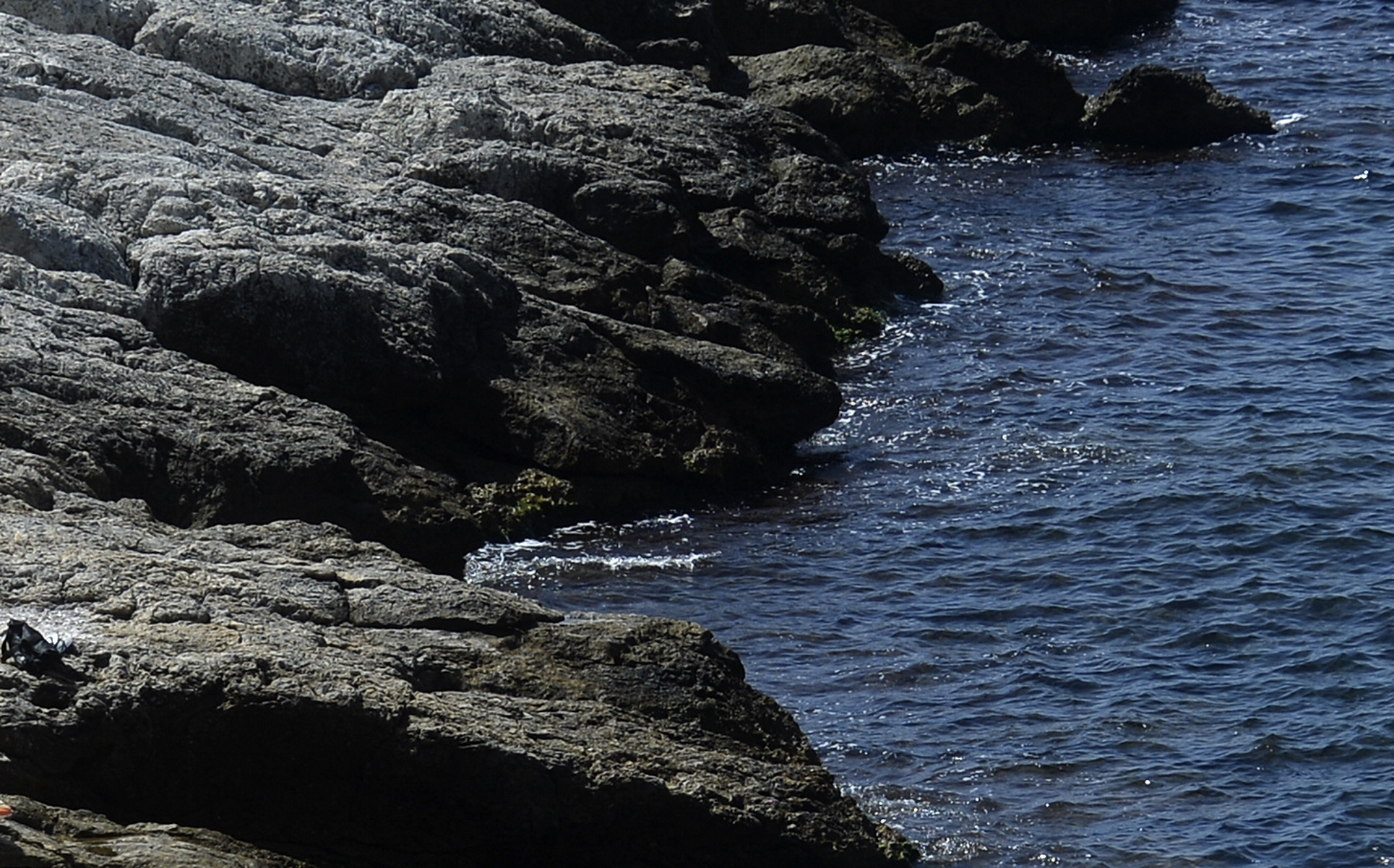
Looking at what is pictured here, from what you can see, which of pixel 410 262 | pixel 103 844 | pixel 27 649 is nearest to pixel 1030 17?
pixel 410 262

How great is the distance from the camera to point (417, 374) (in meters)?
21.7

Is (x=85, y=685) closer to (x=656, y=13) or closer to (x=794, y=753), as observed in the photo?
(x=794, y=753)

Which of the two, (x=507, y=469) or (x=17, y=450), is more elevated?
(x=17, y=450)

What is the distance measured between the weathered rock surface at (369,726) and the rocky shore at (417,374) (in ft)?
0.11

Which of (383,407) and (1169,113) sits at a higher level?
(1169,113)

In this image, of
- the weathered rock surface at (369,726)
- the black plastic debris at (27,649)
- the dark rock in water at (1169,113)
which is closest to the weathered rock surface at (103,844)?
the weathered rock surface at (369,726)

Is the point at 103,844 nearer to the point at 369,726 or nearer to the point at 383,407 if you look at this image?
the point at 369,726

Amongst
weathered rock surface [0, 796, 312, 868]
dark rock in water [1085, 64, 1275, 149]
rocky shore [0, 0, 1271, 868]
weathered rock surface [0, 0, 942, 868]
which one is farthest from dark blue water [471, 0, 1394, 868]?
weathered rock surface [0, 796, 312, 868]

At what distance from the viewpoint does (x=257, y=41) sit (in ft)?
91.7

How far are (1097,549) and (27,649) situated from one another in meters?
13.3

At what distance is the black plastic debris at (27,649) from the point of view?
1241 centimetres

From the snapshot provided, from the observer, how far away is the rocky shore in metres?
12.9

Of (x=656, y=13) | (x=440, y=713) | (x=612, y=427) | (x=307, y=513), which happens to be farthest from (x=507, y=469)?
(x=656, y=13)

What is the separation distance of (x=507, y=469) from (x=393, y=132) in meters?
6.90
